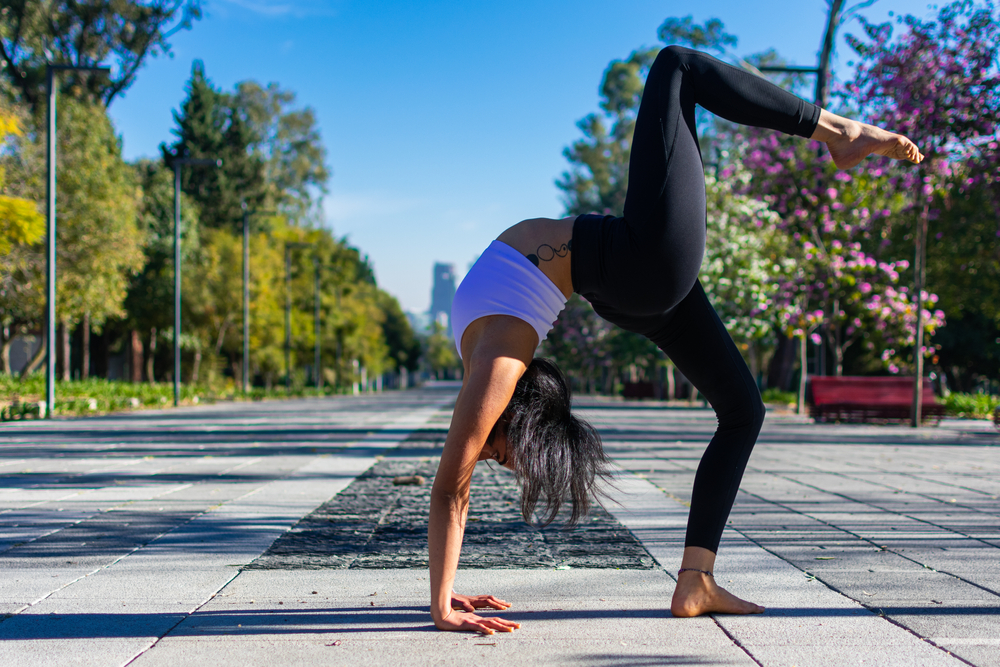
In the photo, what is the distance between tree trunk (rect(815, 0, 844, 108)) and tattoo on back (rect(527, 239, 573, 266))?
1307cm

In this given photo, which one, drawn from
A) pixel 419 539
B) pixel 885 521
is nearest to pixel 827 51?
pixel 885 521

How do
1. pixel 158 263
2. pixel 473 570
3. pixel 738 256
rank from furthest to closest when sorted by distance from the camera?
pixel 158 263 < pixel 738 256 < pixel 473 570

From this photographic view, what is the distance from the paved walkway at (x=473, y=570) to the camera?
251 centimetres

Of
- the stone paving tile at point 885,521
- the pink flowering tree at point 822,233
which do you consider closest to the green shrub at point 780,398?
the pink flowering tree at point 822,233

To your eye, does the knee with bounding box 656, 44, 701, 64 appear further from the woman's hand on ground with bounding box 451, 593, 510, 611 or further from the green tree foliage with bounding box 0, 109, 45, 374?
the green tree foliage with bounding box 0, 109, 45, 374

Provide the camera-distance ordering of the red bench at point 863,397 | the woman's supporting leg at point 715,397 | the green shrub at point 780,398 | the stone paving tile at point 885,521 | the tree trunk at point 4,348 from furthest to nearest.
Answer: the tree trunk at point 4,348 → the green shrub at point 780,398 → the red bench at point 863,397 → the stone paving tile at point 885,521 → the woman's supporting leg at point 715,397

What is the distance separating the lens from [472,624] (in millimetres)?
2631

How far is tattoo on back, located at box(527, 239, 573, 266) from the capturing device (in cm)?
247

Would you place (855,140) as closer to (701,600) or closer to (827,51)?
(701,600)

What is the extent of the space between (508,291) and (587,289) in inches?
9.4

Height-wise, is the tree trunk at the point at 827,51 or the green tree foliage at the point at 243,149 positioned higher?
the green tree foliage at the point at 243,149

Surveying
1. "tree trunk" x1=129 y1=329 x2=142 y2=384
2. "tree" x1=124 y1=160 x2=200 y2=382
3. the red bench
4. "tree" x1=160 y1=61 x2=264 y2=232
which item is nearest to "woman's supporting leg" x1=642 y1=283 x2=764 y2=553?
the red bench

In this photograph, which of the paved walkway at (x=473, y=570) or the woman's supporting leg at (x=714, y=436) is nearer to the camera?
the paved walkway at (x=473, y=570)

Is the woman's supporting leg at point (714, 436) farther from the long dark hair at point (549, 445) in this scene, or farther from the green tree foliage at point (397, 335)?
the green tree foliage at point (397, 335)
